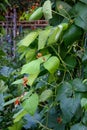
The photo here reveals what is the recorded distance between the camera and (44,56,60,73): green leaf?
134 cm

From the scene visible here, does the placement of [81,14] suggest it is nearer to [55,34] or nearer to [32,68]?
[55,34]

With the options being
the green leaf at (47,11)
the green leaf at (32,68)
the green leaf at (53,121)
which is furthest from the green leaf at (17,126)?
the green leaf at (47,11)

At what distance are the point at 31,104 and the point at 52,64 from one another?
16 centimetres

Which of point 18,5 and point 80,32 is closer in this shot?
point 80,32

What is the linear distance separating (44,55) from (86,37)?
0.58 feet

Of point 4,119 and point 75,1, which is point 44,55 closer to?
point 75,1

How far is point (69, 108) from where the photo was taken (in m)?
1.35

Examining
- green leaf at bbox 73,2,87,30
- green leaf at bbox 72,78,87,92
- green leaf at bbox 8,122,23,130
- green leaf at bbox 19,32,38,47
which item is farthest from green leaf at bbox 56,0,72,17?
green leaf at bbox 8,122,23,130

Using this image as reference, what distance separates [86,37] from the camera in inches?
57.9

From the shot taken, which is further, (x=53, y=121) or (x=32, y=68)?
(x=53, y=121)

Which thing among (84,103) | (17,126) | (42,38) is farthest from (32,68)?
(17,126)

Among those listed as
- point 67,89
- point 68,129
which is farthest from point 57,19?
point 68,129

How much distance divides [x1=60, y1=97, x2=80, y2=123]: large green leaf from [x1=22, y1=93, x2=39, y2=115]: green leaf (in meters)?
0.10

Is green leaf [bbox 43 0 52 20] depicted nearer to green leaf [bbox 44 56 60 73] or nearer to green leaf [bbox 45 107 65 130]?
green leaf [bbox 44 56 60 73]
